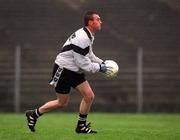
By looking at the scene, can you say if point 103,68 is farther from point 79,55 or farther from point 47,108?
point 47,108

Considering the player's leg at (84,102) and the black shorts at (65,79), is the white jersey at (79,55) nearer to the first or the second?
the black shorts at (65,79)

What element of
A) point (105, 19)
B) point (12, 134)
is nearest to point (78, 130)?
point (12, 134)

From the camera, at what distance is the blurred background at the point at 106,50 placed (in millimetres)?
25094

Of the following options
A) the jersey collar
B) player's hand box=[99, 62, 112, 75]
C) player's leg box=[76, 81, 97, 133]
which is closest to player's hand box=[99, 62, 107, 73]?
player's hand box=[99, 62, 112, 75]

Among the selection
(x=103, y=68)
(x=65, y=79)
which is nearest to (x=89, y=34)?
(x=103, y=68)

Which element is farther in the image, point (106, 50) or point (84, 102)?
point (106, 50)

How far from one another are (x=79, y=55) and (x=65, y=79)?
1.72 ft

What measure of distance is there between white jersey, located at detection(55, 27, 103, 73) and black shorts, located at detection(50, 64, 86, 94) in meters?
0.09

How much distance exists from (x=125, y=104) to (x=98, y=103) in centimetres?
91

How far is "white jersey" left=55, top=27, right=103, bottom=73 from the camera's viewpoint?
40.5ft

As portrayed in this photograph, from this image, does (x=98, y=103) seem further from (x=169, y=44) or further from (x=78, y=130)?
(x=78, y=130)

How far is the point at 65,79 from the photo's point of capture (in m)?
12.6

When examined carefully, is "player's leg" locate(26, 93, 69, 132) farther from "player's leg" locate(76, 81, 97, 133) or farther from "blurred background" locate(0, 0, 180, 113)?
"blurred background" locate(0, 0, 180, 113)

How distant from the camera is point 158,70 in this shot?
83.3 ft
